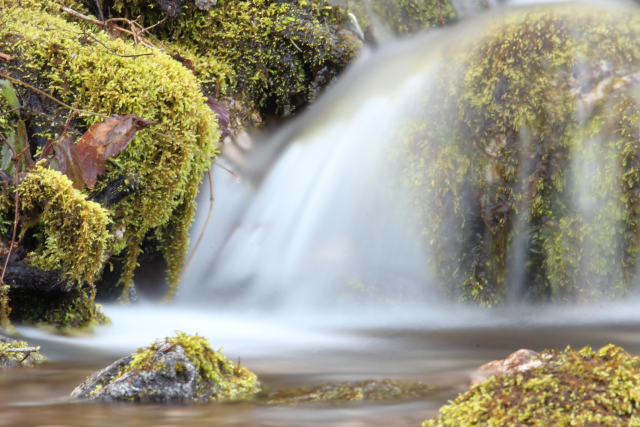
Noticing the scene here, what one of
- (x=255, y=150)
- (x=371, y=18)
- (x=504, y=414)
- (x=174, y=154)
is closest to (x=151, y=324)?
(x=174, y=154)

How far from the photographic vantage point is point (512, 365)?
6.36ft

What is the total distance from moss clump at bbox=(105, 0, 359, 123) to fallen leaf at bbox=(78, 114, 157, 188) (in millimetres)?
1840

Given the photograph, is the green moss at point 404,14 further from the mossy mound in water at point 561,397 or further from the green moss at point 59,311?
the mossy mound in water at point 561,397

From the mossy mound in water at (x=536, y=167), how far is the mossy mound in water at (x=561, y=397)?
8.70ft

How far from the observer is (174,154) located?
3.33 metres

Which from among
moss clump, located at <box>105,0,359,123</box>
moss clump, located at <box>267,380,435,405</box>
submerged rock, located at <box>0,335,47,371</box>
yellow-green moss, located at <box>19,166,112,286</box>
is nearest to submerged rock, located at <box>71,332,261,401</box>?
moss clump, located at <box>267,380,435,405</box>

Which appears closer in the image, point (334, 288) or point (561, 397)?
point (561, 397)

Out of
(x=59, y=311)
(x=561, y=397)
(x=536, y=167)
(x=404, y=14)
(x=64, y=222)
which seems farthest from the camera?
(x=404, y=14)

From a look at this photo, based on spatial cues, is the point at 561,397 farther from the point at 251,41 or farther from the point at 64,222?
the point at 251,41

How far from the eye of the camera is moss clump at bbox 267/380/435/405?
69.4 inches

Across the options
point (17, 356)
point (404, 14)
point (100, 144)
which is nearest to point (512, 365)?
point (17, 356)

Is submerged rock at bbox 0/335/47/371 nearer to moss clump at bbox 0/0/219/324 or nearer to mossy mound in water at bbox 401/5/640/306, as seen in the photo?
moss clump at bbox 0/0/219/324

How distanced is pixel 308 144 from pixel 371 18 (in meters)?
1.86

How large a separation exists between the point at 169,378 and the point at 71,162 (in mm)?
1616
